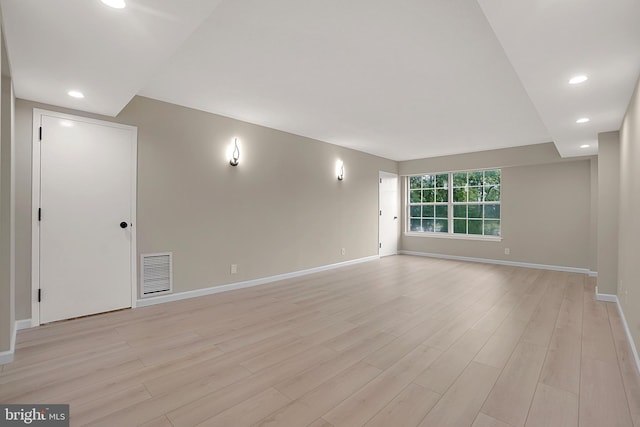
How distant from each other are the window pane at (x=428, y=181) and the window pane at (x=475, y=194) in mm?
978

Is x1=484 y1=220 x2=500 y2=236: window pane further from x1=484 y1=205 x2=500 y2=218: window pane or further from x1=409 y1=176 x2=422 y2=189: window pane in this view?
x1=409 y1=176 x2=422 y2=189: window pane

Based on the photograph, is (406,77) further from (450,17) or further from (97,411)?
(97,411)

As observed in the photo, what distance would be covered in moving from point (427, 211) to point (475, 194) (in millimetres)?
1248

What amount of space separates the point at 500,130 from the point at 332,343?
4519 millimetres

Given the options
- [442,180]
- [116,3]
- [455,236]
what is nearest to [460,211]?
[455,236]

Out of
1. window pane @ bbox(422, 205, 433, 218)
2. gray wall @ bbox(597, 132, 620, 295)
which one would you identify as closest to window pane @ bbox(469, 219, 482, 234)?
window pane @ bbox(422, 205, 433, 218)

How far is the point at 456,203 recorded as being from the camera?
7219 mm

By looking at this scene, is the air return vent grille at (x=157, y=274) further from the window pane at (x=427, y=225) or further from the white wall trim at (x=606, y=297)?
the window pane at (x=427, y=225)

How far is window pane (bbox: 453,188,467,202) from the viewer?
23.3 feet

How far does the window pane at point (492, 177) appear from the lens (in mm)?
6577

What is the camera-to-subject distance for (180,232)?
3.80m

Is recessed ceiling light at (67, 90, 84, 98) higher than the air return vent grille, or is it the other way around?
recessed ceiling light at (67, 90, 84, 98)

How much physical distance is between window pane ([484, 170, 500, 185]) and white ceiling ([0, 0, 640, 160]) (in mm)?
2431

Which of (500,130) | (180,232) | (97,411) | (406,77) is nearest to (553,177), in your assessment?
(500,130)
